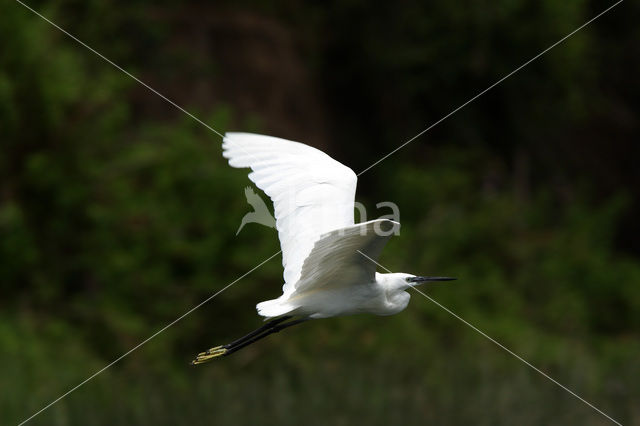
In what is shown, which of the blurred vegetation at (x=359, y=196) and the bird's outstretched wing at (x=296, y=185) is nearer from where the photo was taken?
the bird's outstretched wing at (x=296, y=185)

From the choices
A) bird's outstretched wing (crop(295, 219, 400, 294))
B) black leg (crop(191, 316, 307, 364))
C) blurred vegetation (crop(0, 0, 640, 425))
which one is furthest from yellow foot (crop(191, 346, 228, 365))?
blurred vegetation (crop(0, 0, 640, 425))

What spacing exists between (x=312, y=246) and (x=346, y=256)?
1.21 feet

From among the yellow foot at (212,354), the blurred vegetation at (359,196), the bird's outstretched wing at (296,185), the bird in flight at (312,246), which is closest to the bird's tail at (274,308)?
the bird in flight at (312,246)

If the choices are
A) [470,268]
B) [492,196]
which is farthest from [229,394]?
[492,196]

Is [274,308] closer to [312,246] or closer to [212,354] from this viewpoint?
[312,246]

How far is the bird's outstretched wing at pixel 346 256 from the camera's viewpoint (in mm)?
2410

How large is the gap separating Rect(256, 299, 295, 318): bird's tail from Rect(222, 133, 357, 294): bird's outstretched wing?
21 cm

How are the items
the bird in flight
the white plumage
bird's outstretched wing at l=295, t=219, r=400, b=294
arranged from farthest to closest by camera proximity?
the bird in flight < the white plumage < bird's outstretched wing at l=295, t=219, r=400, b=294

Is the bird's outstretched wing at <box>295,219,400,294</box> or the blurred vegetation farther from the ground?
the blurred vegetation

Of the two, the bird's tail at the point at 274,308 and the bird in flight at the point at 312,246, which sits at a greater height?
the bird in flight at the point at 312,246

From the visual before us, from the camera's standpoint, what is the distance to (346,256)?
2742 millimetres

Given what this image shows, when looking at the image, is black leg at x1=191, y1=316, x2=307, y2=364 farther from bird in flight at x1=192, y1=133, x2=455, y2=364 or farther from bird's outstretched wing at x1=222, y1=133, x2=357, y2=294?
bird's outstretched wing at x1=222, y1=133, x2=357, y2=294

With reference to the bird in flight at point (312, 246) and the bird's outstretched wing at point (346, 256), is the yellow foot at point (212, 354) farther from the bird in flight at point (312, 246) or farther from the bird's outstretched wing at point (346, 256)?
the bird's outstretched wing at point (346, 256)

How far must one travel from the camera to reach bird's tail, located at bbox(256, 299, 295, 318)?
2855 mm
